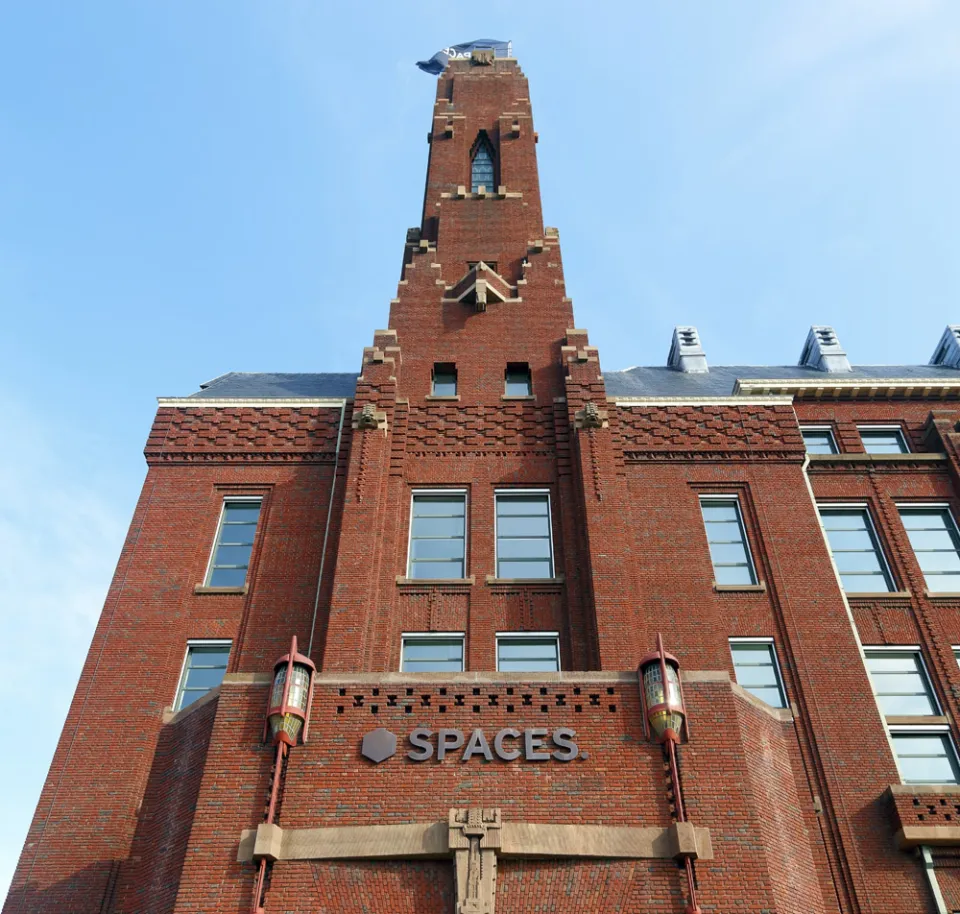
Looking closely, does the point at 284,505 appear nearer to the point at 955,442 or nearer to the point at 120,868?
the point at 120,868

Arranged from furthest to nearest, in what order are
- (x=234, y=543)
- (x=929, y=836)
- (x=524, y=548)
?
(x=234, y=543) < (x=524, y=548) < (x=929, y=836)

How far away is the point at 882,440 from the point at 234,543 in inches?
789

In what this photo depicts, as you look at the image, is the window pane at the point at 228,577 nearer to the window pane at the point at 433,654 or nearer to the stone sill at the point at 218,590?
the stone sill at the point at 218,590

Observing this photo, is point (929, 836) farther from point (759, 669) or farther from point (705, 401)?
point (705, 401)

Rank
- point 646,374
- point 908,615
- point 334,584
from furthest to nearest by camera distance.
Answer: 1. point 646,374
2. point 908,615
3. point 334,584

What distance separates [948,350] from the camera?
36406mm

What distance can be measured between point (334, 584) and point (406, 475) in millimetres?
4215

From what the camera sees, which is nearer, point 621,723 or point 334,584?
point 621,723

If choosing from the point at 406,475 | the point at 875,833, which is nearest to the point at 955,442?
the point at 875,833

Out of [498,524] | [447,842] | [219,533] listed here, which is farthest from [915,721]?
[219,533]

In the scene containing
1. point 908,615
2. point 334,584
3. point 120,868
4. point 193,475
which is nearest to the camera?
point 120,868

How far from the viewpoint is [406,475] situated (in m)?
24.7

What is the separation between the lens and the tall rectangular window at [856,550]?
24750 mm

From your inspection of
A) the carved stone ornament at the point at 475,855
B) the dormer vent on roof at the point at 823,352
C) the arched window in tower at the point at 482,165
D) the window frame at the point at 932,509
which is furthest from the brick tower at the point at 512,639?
the dormer vent on roof at the point at 823,352
